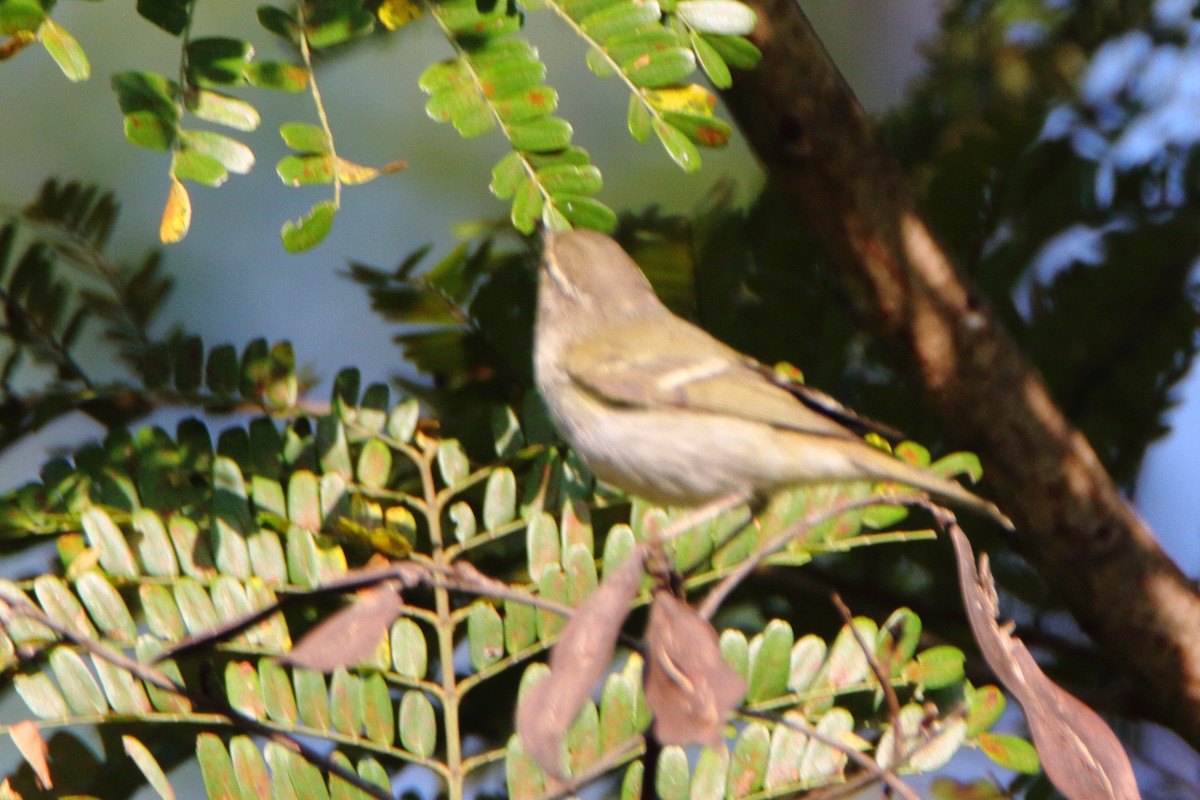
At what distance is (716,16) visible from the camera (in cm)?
133

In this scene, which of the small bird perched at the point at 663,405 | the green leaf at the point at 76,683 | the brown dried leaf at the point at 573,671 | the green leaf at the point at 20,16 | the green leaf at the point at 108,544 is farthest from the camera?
the small bird perched at the point at 663,405

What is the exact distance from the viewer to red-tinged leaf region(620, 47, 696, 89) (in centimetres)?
128

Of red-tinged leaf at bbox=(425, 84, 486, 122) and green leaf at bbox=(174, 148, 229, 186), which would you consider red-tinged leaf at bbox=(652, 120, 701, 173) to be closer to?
red-tinged leaf at bbox=(425, 84, 486, 122)

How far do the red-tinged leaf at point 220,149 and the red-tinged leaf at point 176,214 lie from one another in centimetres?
4

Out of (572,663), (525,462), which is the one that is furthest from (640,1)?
(572,663)

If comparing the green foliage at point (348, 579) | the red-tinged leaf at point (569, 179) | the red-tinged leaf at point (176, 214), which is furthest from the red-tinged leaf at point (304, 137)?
the red-tinged leaf at point (569, 179)

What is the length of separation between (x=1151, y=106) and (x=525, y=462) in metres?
1.39

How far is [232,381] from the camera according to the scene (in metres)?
1.67

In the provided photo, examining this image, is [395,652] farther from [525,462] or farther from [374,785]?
[525,462]

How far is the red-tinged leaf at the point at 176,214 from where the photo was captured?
1.21 m

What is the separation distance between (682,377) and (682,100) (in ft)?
2.39

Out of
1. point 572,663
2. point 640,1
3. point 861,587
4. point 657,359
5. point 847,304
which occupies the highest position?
point 640,1

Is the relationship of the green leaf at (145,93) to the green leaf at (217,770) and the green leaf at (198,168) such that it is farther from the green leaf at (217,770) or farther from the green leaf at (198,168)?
the green leaf at (217,770)

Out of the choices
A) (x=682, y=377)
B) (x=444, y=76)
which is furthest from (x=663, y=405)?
(x=444, y=76)
